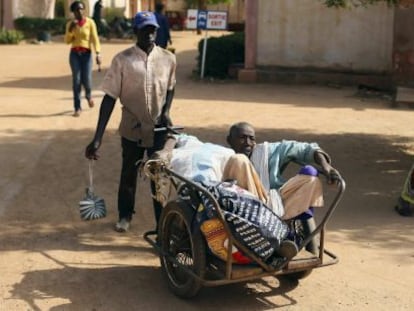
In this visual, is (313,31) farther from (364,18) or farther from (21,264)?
(21,264)

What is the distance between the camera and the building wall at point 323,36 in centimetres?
1609

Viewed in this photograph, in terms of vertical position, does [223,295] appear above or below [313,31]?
below

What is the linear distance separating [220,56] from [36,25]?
17.9 meters

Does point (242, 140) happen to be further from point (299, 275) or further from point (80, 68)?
point (80, 68)

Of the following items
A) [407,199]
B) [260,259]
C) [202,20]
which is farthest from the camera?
[202,20]

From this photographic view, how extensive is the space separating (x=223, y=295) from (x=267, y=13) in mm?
12816

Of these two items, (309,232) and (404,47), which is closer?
(309,232)

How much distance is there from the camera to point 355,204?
7.05 m

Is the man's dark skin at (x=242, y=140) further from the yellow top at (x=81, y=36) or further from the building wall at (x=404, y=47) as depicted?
the building wall at (x=404, y=47)

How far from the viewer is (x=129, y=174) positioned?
5906mm

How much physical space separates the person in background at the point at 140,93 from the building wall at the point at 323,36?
11.1 metres

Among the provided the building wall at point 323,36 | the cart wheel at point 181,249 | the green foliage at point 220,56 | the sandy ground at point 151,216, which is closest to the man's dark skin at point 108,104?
the sandy ground at point 151,216

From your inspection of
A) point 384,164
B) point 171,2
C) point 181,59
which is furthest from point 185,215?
point 171,2

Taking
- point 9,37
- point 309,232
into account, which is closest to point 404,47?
point 309,232
